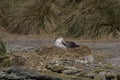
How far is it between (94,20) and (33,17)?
3061mm

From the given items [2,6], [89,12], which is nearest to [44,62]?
[89,12]

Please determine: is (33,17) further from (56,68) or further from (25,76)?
(25,76)

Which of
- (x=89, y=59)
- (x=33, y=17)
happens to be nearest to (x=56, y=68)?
(x=89, y=59)

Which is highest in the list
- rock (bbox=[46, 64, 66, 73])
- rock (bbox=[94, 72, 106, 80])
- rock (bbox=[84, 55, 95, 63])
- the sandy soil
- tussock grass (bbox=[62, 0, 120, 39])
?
tussock grass (bbox=[62, 0, 120, 39])

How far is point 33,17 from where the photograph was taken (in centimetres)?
2083

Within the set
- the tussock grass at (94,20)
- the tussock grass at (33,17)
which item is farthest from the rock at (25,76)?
the tussock grass at (33,17)

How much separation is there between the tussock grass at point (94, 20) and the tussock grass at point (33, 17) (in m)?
1.16

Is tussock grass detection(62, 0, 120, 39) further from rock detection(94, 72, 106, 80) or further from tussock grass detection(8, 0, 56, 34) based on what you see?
rock detection(94, 72, 106, 80)

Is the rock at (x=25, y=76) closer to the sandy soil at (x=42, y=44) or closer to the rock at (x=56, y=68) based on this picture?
the rock at (x=56, y=68)

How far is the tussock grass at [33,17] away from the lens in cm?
2039

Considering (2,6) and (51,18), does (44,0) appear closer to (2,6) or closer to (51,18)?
(51,18)

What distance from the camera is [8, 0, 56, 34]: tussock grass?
803 inches

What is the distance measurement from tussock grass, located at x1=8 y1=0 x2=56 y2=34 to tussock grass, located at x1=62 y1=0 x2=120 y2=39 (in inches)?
45.6

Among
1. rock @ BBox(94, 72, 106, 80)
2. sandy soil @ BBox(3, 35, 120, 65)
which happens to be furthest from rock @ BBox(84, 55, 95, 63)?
rock @ BBox(94, 72, 106, 80)
